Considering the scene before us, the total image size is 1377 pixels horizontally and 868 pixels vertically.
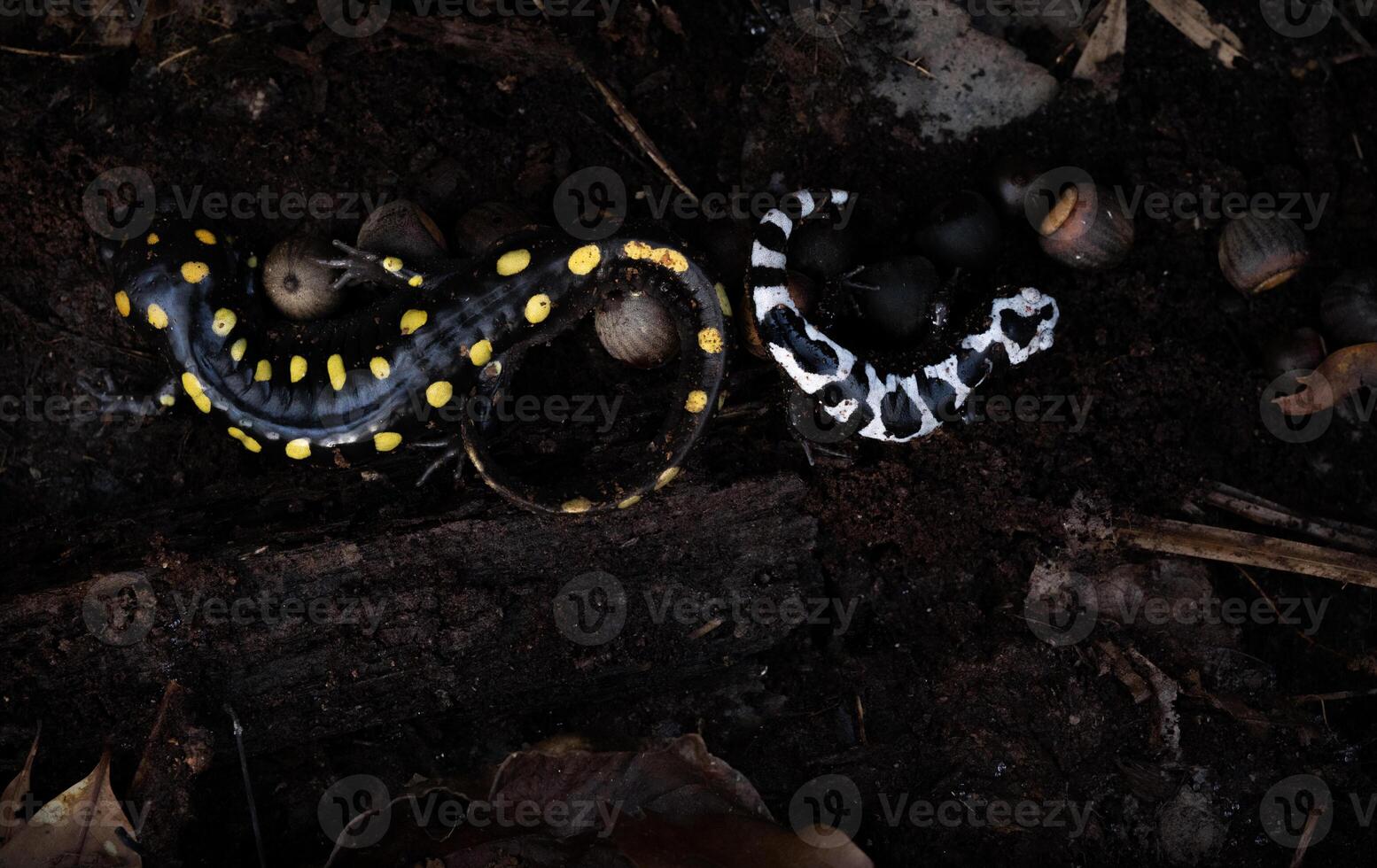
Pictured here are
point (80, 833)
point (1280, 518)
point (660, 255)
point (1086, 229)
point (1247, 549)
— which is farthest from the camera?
point (1280, 518)

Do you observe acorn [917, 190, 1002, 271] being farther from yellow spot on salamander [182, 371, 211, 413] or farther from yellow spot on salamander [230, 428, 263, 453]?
yellow spot on salamander [182, 371, 211, 413]

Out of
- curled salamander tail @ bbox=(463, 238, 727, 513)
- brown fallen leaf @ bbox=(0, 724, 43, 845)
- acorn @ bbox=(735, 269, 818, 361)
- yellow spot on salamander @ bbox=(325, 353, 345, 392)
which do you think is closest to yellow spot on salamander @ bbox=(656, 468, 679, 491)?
curled salamander tail @ bbox=(463, 238, 727, 513)

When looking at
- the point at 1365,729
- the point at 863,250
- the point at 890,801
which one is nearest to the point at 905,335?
→ the point at 863,250

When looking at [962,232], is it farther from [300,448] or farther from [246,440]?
[246,440]

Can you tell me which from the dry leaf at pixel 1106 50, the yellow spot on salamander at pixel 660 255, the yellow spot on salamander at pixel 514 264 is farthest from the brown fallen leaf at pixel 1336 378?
the yellow spot on salamander at pixel 514 264

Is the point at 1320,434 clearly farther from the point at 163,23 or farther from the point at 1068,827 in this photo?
the point at 163,23

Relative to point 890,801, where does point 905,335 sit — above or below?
above

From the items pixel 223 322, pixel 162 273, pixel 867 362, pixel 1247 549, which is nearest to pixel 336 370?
pixel 223 322
